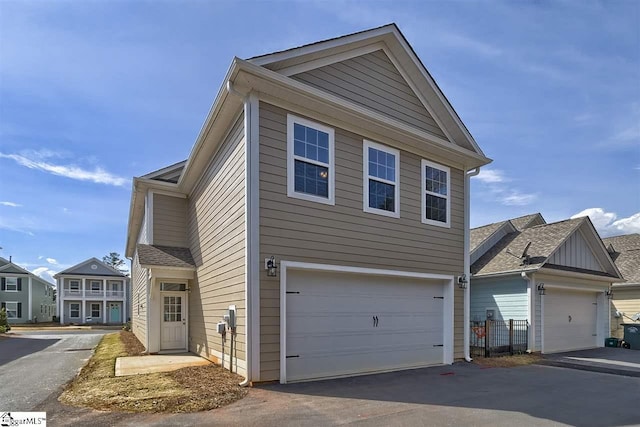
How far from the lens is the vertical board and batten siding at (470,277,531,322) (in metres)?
14.1

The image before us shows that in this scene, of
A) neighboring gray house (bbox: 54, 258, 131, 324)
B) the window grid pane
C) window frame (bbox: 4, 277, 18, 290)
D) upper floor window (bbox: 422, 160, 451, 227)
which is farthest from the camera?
neighboring gray house (bbox: 54, 258, 131, 324)

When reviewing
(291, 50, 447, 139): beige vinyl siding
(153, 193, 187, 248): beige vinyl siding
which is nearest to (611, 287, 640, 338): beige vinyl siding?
(291, 50, 447, 139): beige vinyl siding

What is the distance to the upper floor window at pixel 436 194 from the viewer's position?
10.9 meters

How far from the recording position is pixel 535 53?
36.5 feet

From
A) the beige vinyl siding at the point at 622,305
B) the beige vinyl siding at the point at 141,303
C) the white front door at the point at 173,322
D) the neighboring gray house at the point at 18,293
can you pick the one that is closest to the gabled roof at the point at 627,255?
the beige vinyl siding at the point at 622,305

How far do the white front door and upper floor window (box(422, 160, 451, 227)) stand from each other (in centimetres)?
769

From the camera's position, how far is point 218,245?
984 cm

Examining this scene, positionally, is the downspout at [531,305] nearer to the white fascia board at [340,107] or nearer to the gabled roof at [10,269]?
the white fascia board at [340,107]

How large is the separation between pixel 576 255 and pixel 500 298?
3343 mm

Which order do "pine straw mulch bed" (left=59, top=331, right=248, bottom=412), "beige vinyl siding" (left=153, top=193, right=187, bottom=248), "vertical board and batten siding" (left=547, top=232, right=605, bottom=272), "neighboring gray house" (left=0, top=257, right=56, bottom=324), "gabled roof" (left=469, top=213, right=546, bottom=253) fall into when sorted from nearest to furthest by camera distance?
"pine straw mulch bed" (left=59, top=331, right=248, bottom=412) → "beige vinyl siding" (left=153, top=193, right=187, bottom=248) → "vertical board and batten siding" (left=547, top=232, right=605, bottom=272) → "gabled roof" (left=469, top=213, right=546, bottom=253) → "neighboring gray house" (left=0, top=257, right=56, bottom=324)

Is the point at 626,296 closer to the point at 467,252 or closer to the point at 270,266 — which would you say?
the point at 467,252

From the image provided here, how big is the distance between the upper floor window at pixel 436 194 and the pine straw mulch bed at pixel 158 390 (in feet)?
20.2

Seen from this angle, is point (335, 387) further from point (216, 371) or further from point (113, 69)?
point (113, 69)

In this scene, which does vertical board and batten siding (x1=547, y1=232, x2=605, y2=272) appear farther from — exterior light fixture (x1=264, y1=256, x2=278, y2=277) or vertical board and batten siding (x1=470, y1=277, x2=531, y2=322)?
exterior light fixture (x1=264, y1=256, x2=278, y2=277)
